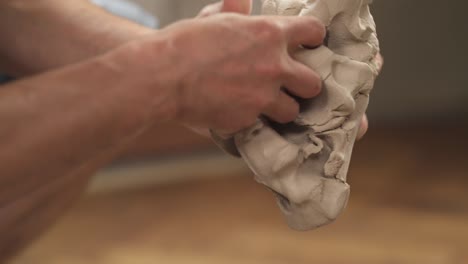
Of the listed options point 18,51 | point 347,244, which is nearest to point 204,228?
point 347,244

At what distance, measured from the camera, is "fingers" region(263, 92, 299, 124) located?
2.51 ft

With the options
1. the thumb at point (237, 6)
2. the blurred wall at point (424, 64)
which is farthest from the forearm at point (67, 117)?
the blurred wall at point (424, 64)

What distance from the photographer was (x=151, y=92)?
0.69m

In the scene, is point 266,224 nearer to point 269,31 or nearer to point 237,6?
point 237,6

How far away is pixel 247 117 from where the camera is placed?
29.9 inches

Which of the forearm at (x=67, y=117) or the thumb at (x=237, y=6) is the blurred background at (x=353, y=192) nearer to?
the thumb at (x=237, y=6)

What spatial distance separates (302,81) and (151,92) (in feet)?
0.55

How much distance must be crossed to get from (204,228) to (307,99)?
0.98 metres

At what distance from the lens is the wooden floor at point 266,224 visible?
5.19 ft

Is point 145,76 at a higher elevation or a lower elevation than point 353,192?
higher

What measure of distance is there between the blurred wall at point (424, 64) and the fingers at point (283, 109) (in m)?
1.46

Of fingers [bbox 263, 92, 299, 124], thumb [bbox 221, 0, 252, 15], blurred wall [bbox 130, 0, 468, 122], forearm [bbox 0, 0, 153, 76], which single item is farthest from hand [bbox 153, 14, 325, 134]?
blurred wall [bbox 130, 0, 468, 122]

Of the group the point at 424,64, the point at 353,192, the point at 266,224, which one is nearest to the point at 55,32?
the point at 266,224

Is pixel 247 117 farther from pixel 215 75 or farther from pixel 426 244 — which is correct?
pixel 426 244
